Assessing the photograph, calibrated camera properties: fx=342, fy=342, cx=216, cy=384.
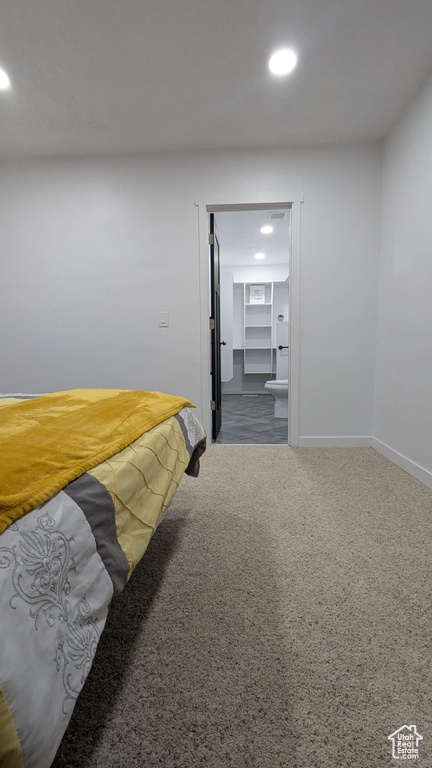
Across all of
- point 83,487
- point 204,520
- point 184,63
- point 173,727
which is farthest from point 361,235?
point 173,727

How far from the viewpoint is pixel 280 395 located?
13.7 feet

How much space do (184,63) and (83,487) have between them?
2.32 m

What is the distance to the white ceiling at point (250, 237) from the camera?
13.2 feet

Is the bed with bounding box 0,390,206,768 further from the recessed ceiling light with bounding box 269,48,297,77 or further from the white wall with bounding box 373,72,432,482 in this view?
the recessed ceiling light with bounding box 269,48,297,77

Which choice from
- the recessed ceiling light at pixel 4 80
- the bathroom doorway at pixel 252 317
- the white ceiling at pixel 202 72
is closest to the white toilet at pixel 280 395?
the bathroom doorway at pixel 252 317

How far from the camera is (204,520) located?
63.7 inches

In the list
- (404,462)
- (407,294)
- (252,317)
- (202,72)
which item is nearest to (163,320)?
(202,72)

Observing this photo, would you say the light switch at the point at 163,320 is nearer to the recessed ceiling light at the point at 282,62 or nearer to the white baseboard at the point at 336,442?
the white baseboard at the point at 336,442

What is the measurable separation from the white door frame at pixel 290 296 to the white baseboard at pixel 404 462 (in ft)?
2.06

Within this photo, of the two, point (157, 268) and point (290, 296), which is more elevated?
point (157, 268)

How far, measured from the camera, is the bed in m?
0.39

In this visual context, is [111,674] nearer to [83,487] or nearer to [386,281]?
[83,487]

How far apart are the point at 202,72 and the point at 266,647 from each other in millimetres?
2695

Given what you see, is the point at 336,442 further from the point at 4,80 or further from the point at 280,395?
the point at 4,80
